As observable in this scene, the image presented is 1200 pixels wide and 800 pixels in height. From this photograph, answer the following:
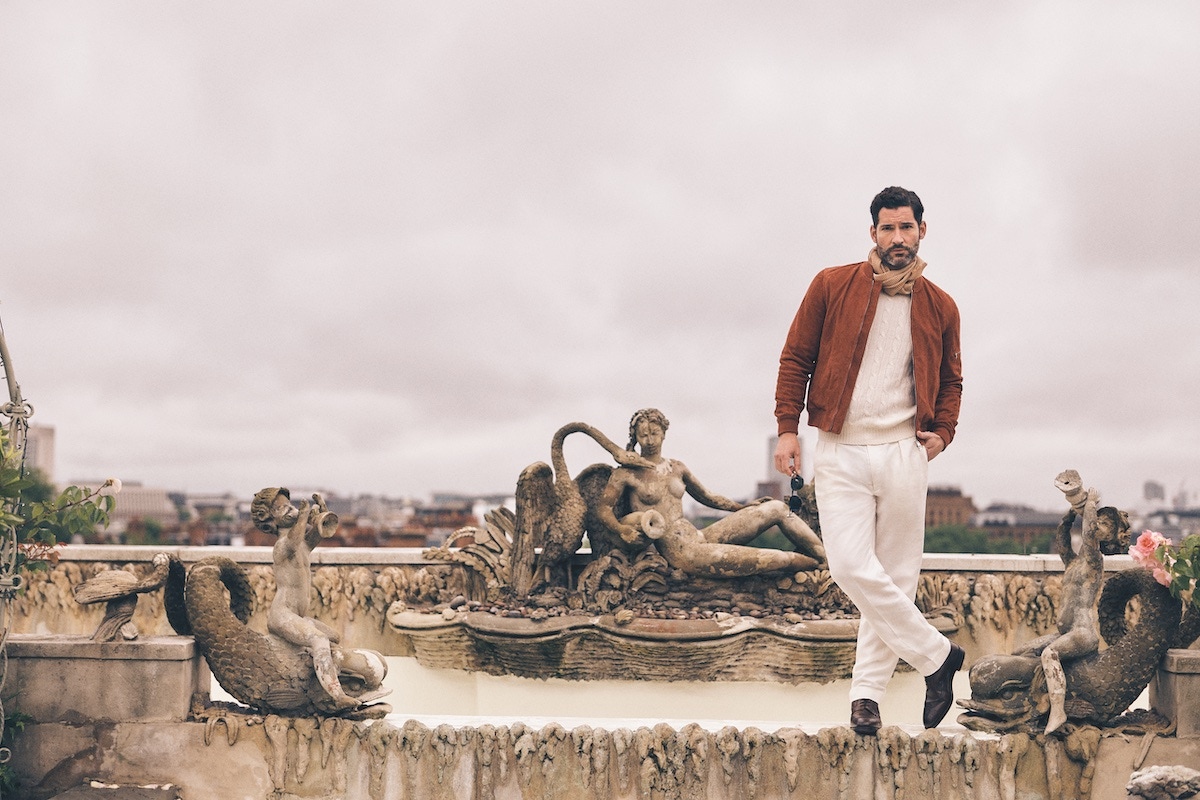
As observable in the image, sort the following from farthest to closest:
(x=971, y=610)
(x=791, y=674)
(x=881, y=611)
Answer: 1. (x=971, y=610)
2. (x=791, y=674)
3. (x=881, y=611)

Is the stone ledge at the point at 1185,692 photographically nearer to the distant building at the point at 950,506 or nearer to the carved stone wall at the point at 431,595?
the carved stone wall at the point at 431,595

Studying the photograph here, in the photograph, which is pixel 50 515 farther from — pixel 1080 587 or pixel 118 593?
pixel 1080 587

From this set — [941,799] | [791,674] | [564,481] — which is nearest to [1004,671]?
[941,799]

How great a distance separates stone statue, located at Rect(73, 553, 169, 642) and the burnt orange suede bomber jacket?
3.31m

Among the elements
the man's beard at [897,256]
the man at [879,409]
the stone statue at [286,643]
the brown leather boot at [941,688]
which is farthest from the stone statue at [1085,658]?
the stone statue at [286,643]

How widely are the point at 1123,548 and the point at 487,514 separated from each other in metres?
5.61

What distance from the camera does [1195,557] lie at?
238 inches

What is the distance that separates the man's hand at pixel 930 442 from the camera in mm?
5902

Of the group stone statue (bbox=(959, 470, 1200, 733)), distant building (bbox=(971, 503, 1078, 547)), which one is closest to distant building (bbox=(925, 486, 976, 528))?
distant building (bbox=(971, 503, 1078, 547))

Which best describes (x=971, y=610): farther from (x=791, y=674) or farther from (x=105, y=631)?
(x=105, y=631)

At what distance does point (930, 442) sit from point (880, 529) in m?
0.47

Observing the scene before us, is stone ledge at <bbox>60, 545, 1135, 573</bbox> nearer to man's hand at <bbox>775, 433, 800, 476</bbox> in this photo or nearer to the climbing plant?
the climbing plant

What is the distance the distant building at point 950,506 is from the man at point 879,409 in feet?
173

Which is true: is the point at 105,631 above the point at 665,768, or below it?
above
